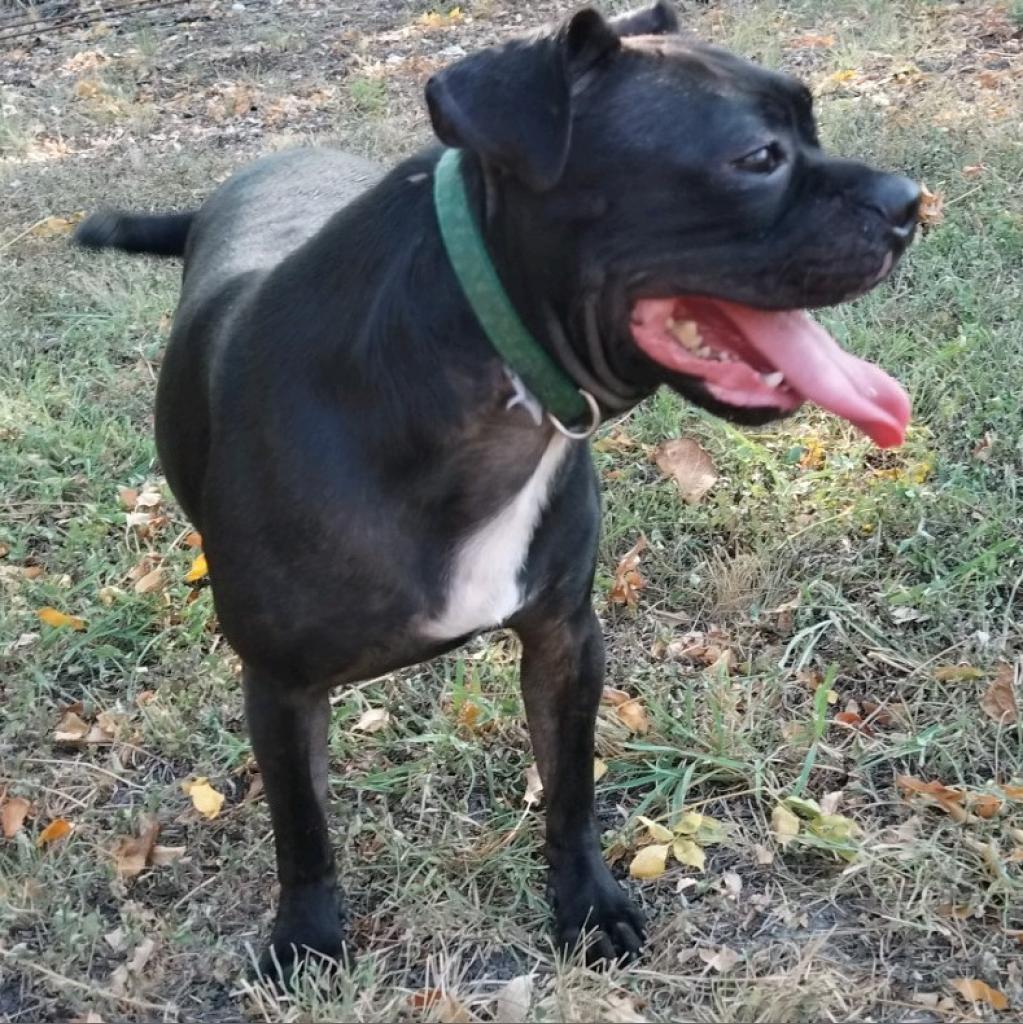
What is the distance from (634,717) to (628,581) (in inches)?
18.9

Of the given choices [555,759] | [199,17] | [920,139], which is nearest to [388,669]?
[555,759]

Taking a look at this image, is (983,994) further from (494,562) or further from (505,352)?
(505,352)

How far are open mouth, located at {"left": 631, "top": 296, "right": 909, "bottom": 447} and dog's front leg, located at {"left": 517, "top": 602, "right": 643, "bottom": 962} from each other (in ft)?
2.17

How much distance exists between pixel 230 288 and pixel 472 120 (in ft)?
3.27

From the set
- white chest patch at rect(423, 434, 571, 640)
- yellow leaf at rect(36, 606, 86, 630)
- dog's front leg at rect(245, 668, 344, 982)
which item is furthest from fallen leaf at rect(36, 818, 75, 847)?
white chest patch at rect(423, 434, 571, 640)

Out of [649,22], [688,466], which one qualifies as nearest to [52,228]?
[688,466]

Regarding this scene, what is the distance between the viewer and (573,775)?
104 inches

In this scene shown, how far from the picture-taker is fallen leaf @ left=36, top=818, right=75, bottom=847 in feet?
9.39

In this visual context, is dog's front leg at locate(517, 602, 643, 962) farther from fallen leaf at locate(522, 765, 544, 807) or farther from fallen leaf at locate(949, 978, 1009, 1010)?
fallen leaf at locate(949, 978, 1009, 1010)

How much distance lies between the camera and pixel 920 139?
526cm

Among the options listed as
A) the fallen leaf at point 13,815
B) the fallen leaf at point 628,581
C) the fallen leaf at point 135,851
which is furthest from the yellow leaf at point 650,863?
the fallen leaf at point 13,815

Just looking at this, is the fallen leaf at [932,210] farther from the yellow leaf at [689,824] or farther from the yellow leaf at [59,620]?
the yellow leaf at [59,620]

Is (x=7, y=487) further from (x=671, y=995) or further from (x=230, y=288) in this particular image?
(x=671, y=995)

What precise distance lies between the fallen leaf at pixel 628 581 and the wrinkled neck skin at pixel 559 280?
1.45 metres
